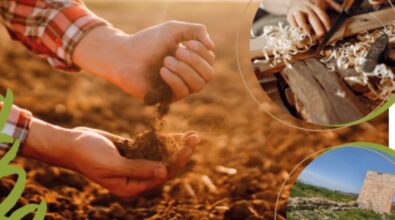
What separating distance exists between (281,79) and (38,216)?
36.7 inches

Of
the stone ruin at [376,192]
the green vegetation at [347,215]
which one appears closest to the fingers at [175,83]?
the green vegetation at [347,215]

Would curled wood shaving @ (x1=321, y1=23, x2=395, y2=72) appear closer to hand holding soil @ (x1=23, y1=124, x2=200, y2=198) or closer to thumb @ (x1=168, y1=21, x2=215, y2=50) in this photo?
thumb @ (x1=168, y1=21, x2=215, y2=50)

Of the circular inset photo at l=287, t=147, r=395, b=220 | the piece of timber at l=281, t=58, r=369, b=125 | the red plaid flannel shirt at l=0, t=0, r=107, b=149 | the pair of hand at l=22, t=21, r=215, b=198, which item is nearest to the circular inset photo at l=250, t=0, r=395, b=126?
the piece of timber at l=281, t=58, r=369, b=125

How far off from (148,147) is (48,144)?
32 cm

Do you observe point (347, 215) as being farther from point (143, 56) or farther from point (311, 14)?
point (143, 56)

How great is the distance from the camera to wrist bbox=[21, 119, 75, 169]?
6.25 ft

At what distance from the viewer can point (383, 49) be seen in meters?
2.08

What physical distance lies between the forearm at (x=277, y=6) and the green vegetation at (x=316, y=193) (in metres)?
0.60

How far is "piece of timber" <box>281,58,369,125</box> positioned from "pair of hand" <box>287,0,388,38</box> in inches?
4.7

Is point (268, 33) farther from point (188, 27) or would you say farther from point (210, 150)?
point (210, 150)

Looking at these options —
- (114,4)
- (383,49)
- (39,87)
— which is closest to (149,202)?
(39,87)

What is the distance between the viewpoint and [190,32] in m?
1.96

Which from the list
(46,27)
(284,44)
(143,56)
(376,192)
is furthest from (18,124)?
(376,192)

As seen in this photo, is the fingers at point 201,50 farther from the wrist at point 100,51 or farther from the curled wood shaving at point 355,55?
the curled wood shaving at point 355,55
